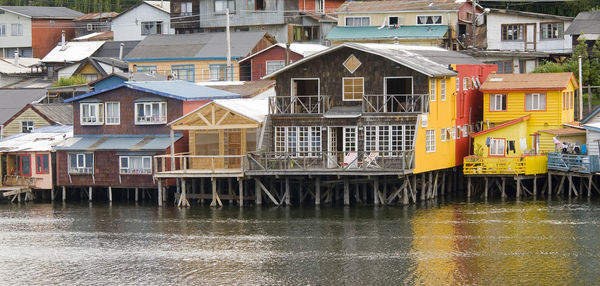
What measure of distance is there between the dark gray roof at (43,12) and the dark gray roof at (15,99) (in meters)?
29.8

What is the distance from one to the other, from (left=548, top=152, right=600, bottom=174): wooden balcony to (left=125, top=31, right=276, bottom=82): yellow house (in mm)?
31233

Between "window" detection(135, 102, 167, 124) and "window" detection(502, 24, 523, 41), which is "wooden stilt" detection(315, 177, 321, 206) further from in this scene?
"window" detection(502, 24, 523, 41)

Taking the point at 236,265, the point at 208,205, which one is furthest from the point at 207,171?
the point at 236,265

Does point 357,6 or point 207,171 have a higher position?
point 357,6

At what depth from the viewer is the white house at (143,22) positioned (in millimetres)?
103875

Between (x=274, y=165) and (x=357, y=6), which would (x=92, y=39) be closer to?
(x=357, y=6)

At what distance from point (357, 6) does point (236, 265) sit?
44981mm

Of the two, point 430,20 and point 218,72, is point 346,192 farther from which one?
point 218,72

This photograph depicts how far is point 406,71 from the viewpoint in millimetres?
56531

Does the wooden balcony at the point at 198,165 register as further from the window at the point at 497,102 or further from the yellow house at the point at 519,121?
the window at the point at 497,102

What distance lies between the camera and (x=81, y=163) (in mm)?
62188

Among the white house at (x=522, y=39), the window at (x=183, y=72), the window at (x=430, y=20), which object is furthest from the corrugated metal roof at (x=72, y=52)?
the white house at (x=522, y=39)

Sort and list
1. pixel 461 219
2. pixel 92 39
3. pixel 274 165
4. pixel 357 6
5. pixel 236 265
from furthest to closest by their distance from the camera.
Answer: pixel 92 39 < pixel 357 6 < pixel 274 165 < pixel 461 219 < pixel 236 265

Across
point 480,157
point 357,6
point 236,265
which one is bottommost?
point 236,265
